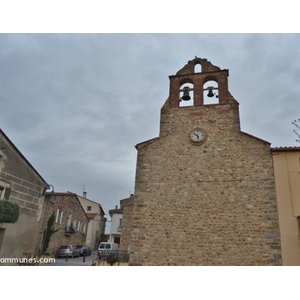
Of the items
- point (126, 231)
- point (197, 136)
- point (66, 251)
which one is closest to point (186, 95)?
point (197, 136)

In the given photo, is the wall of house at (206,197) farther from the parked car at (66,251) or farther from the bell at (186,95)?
the parked car at (66,251)

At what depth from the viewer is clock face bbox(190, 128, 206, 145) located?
1241 centimetres

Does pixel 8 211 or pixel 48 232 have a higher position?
pixel 8 211

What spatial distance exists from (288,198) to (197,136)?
4.58 meters

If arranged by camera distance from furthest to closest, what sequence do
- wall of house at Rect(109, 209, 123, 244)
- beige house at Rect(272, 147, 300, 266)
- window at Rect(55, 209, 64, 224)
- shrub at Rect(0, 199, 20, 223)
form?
1. wall of house at Rect(109, 209, 123, 244)
2. window at Rect(55, 209, 64, 224)
3. beige house at Rect(272, 147, 300, 266)
4. shrub at Rect(0, 199, 20, 223)

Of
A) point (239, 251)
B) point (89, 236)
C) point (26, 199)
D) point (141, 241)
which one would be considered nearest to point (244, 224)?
point (239, 251)

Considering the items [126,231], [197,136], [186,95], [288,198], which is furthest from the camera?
[126,231]

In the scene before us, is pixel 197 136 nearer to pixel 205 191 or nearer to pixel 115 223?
pixel 205 191

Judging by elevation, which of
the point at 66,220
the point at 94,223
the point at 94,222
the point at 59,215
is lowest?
the point at 66,220

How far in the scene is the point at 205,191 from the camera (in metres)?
11.5

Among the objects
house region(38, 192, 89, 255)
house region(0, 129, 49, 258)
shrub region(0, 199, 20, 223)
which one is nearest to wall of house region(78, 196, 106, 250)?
house region(38, 192, 89, 255)

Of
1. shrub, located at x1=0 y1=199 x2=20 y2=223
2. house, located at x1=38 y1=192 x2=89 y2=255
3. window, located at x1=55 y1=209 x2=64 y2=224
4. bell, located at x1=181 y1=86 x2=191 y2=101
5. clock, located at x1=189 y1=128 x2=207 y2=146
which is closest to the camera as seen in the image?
shrub, located at x1=0 y1=199 x2=20 y2=223

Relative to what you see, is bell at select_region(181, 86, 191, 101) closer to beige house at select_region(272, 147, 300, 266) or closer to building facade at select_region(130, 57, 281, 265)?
building facade at select_region(130, 57, 281, 265)

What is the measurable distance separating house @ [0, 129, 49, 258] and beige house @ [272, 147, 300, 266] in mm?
9632
